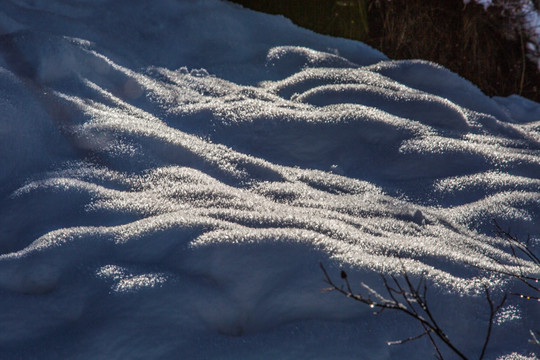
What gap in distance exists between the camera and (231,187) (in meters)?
1.84

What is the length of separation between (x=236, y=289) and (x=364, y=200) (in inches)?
28.6

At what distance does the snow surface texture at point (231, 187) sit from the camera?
1.29 meters

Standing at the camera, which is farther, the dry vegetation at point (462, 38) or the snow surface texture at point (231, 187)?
the dry vegetation at point (462, 38)

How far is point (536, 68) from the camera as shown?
4.29m

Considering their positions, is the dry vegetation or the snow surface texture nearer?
the snow surface texture

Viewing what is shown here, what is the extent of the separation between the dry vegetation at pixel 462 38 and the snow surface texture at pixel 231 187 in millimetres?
904

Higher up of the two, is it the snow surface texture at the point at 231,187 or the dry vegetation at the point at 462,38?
the dry vegetation at the point at 462,38

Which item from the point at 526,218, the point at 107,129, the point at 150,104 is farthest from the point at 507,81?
the point at 107,129

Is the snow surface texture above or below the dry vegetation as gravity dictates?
below

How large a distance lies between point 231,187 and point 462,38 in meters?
3.11

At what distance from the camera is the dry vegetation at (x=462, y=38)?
4.02m

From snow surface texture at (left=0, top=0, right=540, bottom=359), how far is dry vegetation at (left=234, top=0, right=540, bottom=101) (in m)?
0.90

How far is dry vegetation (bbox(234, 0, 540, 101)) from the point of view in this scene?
4023 millimetres

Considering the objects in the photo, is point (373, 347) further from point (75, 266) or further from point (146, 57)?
point (146, 57)
